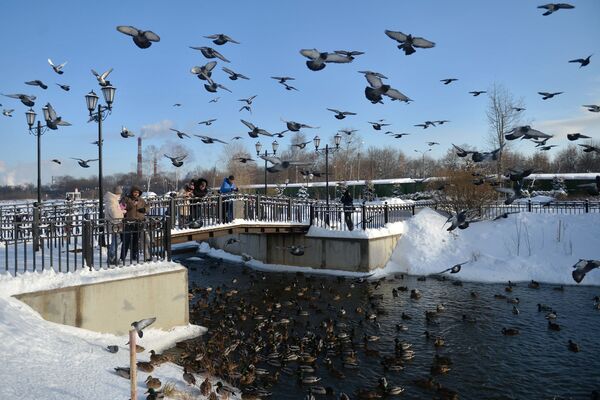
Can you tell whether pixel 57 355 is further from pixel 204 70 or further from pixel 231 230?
pixel 231 230

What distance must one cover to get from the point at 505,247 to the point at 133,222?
635 inches

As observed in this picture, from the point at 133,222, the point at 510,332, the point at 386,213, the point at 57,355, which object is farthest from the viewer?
the point at 386,213

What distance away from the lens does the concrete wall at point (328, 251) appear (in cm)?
1978

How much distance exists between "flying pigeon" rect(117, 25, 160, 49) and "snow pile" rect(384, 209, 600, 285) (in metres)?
14.1

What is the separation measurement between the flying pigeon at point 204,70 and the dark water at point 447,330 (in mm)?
6362

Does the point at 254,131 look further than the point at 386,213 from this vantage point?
No

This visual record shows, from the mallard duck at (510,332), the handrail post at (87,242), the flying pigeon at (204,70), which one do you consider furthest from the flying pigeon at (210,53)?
the mallard duck at (510,332)

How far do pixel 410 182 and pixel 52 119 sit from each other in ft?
164

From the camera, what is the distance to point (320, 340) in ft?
34.1

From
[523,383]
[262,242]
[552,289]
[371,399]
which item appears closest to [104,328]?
[371,399]

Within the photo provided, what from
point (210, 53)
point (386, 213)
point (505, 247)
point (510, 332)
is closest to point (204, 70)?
point (210, 53)

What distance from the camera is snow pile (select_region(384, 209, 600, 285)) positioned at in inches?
719

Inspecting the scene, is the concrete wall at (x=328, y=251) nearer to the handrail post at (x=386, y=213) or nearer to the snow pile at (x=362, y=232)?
the snow pile at (x=362, y=232)

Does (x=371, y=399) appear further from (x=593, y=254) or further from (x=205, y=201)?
(x=593, y=254)
